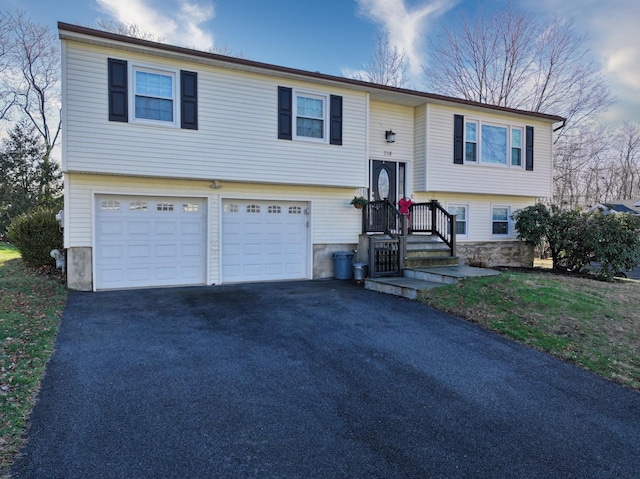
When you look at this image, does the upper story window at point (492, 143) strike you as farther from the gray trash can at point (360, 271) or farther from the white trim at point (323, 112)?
the gray trash can at point (360, 271)

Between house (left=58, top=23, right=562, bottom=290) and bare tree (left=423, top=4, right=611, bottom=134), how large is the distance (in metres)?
11.3

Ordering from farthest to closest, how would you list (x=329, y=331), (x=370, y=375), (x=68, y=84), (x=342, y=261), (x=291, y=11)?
(x=291, y=11) < (x=342, y=261) < (x=68, y=84) < (x=329, y=331) < (x=370, y=375)

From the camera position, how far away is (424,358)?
472cm

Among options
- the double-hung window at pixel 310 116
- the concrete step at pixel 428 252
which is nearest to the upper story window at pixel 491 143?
the concrete step at pixel 428 252

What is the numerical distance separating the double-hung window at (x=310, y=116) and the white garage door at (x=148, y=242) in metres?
3.20

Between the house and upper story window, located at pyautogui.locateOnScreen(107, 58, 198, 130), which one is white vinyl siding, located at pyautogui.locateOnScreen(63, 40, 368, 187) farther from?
upper story window, located at pyautogui.locateOnScreen(107, 58, 198, 130)

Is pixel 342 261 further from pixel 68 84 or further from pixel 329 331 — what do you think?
pixel 68 84

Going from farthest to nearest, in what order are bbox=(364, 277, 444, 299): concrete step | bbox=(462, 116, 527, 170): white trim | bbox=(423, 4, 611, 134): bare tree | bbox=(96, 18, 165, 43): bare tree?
bbox=(96, 18, 165, 43): bare tree → bbox=(423, 4, 611, 134): bare tree → bbox=(462, 116, 527, 170): white trim → bbox=(364, 277, 444, 299): concrete step

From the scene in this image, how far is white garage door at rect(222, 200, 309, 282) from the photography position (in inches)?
387

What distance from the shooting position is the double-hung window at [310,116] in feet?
32.4

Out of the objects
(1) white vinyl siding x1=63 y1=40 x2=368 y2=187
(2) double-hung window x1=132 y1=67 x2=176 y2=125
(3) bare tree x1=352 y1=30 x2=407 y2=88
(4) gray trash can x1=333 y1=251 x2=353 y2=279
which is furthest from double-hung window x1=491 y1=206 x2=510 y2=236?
(3) bare tree x1=352 y1=30 x2=407 y2=88

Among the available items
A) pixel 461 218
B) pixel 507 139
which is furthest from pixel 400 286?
pixel 507 139

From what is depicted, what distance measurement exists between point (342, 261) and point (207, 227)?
3718 mm

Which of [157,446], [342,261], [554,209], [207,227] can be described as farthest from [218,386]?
Result: [554,209]
